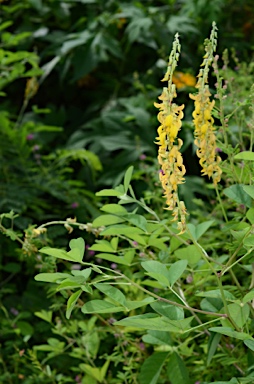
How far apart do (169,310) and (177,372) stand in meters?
0.28

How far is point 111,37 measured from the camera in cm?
303

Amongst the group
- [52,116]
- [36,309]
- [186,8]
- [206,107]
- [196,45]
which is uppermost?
[206,107]

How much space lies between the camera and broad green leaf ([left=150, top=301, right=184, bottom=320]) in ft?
3.67

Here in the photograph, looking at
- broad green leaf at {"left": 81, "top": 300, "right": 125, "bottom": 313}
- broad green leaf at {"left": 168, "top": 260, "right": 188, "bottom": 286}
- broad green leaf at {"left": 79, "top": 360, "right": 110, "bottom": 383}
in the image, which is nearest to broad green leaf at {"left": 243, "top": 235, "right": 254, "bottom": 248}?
broad green leaf at {"left": 168, "top": 260, "right": 188, "bottom": 286}

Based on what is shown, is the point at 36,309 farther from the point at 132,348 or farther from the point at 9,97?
the point at 9,97

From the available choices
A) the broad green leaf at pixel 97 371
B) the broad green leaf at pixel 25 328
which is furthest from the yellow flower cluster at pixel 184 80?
the broad green leaf at pixel 97 371

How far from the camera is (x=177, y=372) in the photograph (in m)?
1.36

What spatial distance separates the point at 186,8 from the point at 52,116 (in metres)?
0.78

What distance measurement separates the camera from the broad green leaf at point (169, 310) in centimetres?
112

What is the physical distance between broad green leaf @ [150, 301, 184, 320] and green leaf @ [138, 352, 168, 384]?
0.88 feet

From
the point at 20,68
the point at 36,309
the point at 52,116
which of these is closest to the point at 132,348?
the point at 36,309

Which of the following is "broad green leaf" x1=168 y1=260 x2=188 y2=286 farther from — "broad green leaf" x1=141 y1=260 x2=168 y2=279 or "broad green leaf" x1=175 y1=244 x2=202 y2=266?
"broad green leaf" x1=175 y1=244 x2=202 y2=266

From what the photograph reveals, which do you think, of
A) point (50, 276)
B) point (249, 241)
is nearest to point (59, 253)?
point (50, 276)

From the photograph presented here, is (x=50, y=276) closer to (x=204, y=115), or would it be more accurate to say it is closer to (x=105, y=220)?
(x=105, y=220)
